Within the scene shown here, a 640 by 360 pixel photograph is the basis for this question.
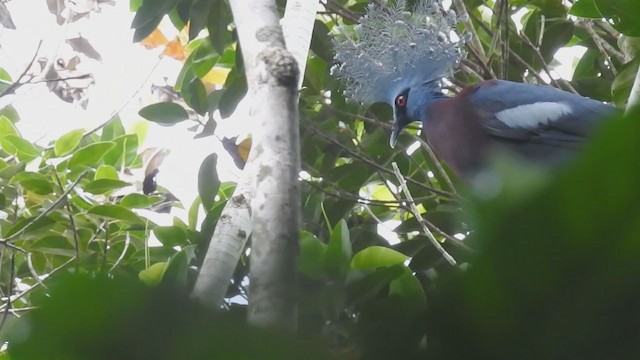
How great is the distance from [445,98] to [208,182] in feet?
2.47

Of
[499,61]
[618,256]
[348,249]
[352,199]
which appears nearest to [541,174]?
[618,256]

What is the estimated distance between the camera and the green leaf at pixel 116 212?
1.79 meters

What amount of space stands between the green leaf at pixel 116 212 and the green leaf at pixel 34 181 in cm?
17

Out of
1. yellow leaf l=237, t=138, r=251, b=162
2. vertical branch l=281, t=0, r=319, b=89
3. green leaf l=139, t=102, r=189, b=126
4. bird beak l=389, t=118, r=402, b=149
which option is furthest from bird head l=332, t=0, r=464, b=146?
vertical branch l=281, t=0, r=319, b=89

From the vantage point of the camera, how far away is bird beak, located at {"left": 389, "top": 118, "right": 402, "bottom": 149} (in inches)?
74.8

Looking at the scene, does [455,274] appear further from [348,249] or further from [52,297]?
[348,249]

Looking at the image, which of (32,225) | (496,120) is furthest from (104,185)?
(496,120)

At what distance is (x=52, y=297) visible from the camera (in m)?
0.21

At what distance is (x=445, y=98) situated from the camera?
217 cm

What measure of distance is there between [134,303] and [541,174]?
12 cm

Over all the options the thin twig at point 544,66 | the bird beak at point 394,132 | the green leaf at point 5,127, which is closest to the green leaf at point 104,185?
the green leaf at point 5,127

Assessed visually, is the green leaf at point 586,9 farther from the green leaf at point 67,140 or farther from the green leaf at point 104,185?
the green leaf at point 67,140

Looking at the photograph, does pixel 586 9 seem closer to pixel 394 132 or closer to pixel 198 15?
pixel 394 132

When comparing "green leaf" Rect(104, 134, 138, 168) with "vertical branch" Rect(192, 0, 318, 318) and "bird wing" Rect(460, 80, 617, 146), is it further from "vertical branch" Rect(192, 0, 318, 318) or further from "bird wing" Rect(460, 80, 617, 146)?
"vertical branch" Rect(192, 0, 318, 318)
